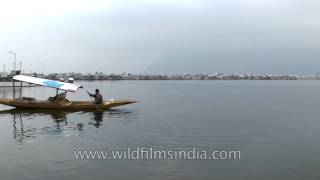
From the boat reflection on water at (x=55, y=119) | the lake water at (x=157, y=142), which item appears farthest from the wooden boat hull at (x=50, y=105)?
the lake water at (x=157, y=142)

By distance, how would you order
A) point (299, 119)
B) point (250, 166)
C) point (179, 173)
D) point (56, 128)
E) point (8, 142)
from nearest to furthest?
point (179, 173)
point (250, 166)
point (8, 142)
point (56, 128)
point (299, 119)

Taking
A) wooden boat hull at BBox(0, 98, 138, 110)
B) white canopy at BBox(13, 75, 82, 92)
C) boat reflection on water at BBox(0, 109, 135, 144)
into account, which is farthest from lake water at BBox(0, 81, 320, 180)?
white canopy at BBox(13, 75, 82, 92)

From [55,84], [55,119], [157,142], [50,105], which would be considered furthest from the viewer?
[55,84]

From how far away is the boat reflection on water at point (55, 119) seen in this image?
2567 cm

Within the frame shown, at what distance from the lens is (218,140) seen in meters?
23.5

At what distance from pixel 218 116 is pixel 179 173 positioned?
2140 centimetres

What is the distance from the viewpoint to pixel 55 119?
106ft

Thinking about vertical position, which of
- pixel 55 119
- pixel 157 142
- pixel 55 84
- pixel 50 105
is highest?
pixel 55 84

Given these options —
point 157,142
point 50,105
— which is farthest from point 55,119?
point 157,142

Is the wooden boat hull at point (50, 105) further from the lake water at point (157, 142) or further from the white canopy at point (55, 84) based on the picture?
the lake water at point (157, 142)

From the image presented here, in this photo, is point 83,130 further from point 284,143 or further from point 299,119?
point 299,119

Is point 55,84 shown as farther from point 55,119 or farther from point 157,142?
point 157,142

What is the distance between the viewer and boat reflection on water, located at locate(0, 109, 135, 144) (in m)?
25.7

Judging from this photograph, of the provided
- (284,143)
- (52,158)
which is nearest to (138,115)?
(284,143)
